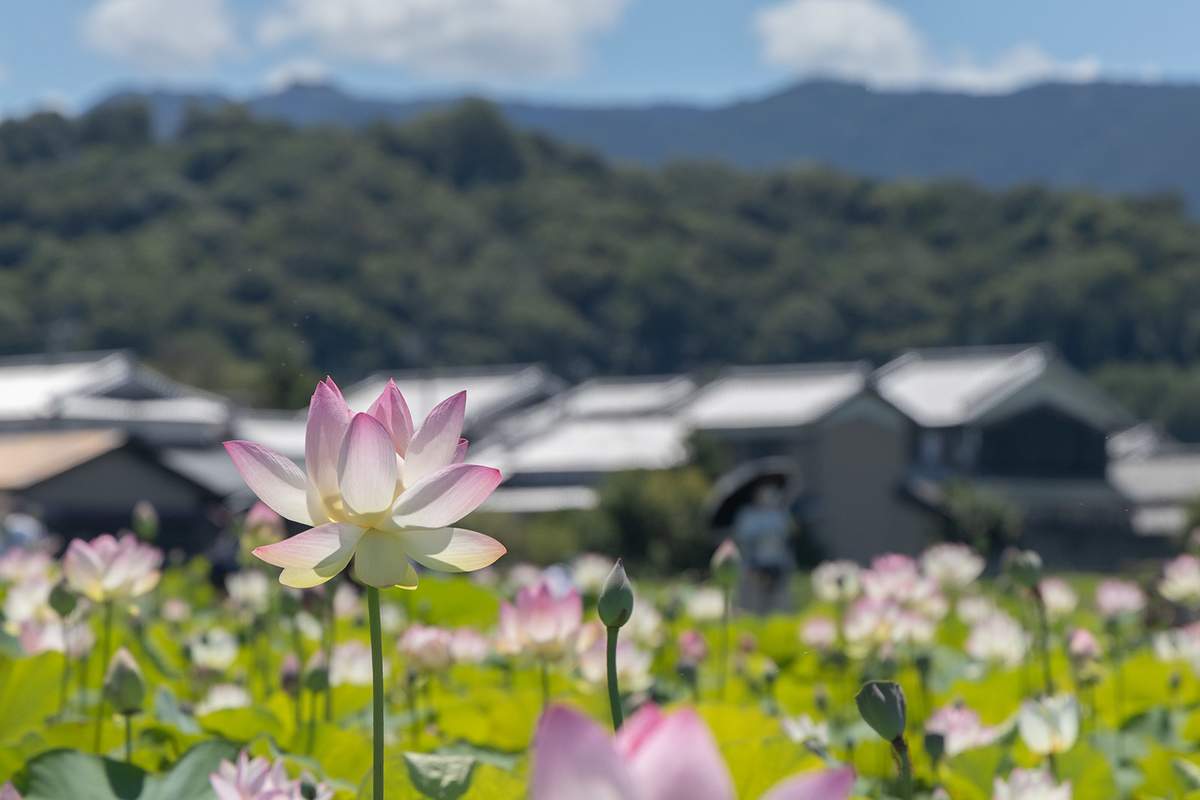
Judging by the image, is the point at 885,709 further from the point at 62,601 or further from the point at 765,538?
the point at 765,538

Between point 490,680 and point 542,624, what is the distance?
2.83 ft

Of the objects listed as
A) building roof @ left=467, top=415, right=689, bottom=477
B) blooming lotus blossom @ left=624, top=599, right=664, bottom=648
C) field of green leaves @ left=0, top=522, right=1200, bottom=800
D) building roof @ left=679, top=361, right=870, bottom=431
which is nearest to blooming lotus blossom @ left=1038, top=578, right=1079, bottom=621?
field of green leaves @ left=0, top=522, right=1200, bottom=800

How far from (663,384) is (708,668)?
21.8 metres

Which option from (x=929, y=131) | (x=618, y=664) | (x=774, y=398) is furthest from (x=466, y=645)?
(x=929, y=131)

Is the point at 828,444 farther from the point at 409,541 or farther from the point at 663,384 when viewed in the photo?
the point at 409,541

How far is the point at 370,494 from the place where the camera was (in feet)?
1.80

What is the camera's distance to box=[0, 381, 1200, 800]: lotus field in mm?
544

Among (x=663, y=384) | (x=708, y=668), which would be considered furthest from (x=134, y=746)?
(x=663, y=384)

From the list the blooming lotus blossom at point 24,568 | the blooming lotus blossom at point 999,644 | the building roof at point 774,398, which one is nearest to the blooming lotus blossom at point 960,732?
the blooming lotus blossom at point 999,644

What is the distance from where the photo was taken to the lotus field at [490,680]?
544mm

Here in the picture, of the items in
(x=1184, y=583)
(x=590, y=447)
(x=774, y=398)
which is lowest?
(x=1184, y=583)

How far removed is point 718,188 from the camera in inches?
2082

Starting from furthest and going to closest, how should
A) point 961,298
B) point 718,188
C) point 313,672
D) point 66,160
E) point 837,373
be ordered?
point 718,188 < point 66,160 < point 961,298 < point 837,373 < point 313,672

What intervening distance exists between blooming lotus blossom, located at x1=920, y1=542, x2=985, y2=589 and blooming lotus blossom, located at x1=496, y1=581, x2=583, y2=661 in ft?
4.33
